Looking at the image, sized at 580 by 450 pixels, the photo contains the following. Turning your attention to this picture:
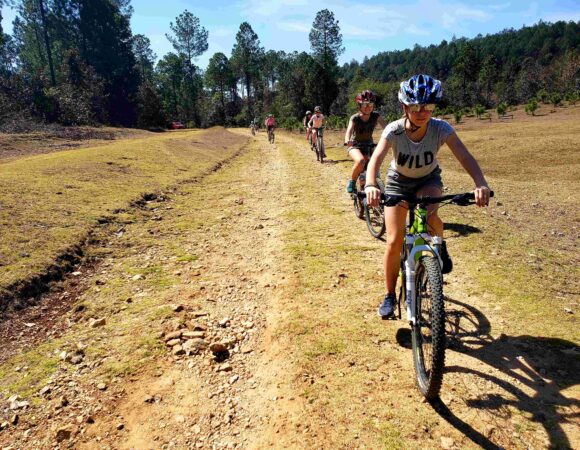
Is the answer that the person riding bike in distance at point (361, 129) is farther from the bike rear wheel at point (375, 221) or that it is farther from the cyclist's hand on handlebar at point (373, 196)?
the cyclist's hand on handlebar at point (373, 196)

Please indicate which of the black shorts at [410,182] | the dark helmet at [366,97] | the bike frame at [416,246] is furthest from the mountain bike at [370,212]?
the bike frame at [416,246]

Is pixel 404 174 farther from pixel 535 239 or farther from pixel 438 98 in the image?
pixel 535 239

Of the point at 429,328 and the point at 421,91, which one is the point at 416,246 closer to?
the point at 429,328

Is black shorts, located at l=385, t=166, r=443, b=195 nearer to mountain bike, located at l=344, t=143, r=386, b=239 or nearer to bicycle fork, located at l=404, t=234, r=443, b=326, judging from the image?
bicycle fork, located at l=404, t=234, r=443, b=326

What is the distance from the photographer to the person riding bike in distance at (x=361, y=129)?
8.34m

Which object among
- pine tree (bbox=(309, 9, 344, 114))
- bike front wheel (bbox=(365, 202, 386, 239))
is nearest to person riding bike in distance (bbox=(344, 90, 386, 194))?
bike front wheel (bbox=(365, 202, 386, 239))

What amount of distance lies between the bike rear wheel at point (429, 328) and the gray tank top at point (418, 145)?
1141mm

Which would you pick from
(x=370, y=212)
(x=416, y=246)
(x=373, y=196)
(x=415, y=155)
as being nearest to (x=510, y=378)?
(x=416, y=246)

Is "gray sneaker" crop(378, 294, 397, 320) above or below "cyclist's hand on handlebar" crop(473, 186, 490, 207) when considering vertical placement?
below

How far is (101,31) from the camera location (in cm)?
6694

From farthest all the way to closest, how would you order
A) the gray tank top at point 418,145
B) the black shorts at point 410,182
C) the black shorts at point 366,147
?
1. the black shorts at point 366,147
2. the black shorts at point 410,182
3. the gray tank top at point 418,145

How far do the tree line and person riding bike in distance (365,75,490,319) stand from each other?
34.9 metres

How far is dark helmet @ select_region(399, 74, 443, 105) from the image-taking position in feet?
12.4

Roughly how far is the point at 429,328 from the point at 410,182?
1.65 m
